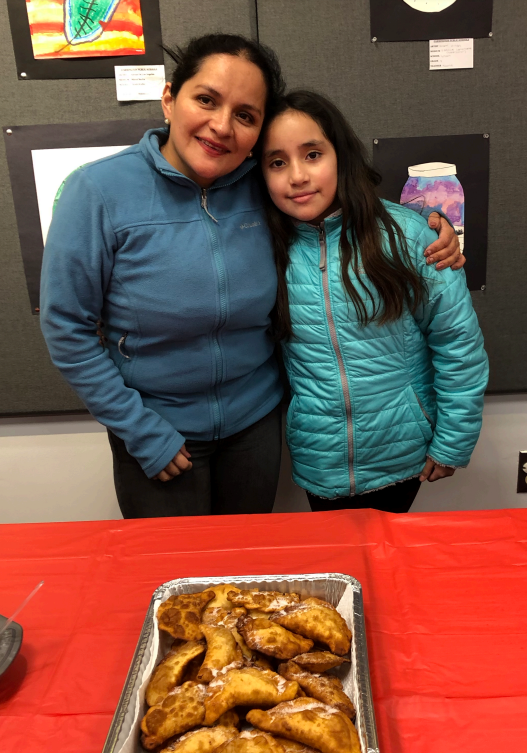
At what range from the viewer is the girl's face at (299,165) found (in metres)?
1.25

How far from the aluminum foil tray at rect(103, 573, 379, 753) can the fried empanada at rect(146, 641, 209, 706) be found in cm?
1

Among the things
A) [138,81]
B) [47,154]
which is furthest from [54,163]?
[138,81]

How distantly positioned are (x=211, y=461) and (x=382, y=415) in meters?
0.45

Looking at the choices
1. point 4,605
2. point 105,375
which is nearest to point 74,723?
point 4,605

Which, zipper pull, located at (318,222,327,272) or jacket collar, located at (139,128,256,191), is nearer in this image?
jacket collar, located at (139,128,256,191)

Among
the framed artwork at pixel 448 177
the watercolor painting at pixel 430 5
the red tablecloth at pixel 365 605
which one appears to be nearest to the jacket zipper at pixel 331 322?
the red tablecloth at pixel 365 605

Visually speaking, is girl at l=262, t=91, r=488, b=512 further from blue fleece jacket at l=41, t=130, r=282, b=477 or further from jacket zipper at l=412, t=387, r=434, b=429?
blue fleece jacket at l=41, t=130, r=282, b=477

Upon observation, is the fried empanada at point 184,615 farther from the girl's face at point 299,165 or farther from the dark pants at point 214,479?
the girl's face at point 299,165

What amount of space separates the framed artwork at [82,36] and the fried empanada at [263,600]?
1455 mm

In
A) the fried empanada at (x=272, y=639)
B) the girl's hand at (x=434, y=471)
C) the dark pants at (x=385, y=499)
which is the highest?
the fried empanada at (x=272, y=639)

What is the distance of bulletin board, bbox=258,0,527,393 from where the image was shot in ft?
5.20

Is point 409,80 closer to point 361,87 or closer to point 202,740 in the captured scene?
point 361,87

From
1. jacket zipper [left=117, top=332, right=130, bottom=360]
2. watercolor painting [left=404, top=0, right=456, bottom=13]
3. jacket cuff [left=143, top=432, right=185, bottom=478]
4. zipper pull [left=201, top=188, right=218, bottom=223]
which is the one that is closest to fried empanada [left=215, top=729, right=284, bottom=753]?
jacket cuff [left=143, top=432, right=185, bottom=478]

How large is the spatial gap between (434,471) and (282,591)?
731 millimetres
